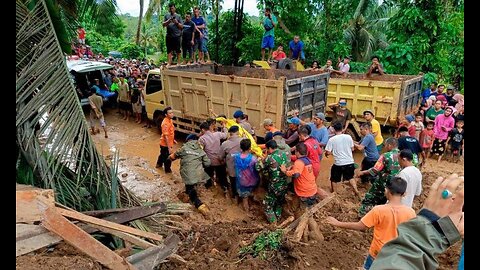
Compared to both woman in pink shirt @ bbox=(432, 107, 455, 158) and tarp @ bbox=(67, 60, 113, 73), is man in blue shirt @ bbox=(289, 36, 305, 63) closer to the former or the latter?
woman in pink shirt @ bbox=(432, 107, 455, 158)

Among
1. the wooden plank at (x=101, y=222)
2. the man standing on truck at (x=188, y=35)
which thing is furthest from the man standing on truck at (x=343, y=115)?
the wooden plank at (x=101, y=222)

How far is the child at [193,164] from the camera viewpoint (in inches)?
229

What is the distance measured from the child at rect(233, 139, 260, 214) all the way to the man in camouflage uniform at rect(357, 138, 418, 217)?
5.52 feet

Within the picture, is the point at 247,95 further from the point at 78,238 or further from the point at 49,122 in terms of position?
the point at 78,238

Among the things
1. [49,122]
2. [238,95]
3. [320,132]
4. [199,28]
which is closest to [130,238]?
[49,122]

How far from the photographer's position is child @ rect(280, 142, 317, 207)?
5137mm

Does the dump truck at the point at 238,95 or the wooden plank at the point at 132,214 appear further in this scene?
the dump truck at the point at 238,95

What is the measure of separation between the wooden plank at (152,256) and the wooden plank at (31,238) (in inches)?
27.5

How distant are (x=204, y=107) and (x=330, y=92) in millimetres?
3245

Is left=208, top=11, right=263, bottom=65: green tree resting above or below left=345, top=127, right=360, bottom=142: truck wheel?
above

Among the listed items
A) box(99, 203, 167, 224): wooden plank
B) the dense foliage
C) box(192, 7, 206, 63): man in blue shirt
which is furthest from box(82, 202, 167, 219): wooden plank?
the dense foliage

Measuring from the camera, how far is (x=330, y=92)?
917cm

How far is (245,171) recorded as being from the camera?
222 inches

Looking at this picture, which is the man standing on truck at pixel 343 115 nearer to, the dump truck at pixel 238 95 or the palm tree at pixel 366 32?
the dump truck at pixel 238 95
